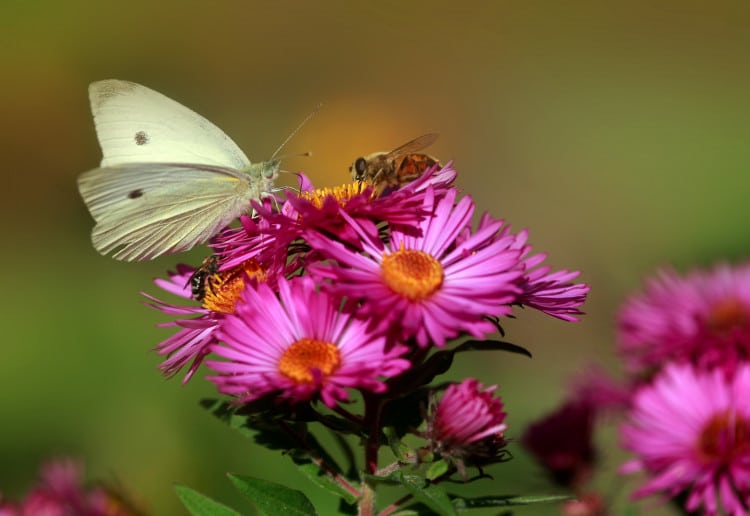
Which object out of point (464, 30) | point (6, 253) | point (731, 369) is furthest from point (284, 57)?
point (731, 369)

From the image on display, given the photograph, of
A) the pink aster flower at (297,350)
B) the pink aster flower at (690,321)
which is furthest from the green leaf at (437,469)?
the pink aster flower at (690,321)

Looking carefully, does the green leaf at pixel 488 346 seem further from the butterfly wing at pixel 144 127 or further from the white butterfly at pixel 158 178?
the butterfly wing at pixel 144 127

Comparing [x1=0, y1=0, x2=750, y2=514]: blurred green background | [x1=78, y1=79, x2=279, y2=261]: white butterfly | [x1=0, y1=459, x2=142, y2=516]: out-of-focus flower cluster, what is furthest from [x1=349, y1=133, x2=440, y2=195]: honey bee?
[x1=0, y1=0, x2=750, y2=514]: blurred green background

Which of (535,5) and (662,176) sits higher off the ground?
(535,5)

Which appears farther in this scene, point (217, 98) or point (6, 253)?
point (217, 98)

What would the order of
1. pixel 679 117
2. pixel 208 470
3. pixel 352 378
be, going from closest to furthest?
pixel 352 378
pixel 208 470
pixel 679 117

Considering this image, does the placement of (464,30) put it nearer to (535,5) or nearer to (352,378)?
(535,5)

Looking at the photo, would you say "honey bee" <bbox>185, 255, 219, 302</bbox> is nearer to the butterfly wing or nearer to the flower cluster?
the flower cluster
